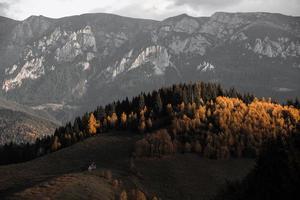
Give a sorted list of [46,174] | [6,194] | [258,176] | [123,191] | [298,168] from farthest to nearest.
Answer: [46,174], [123,191], [6,194], [258,176], [298,168]

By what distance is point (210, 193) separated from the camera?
529 ft

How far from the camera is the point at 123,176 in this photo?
164000 millimetres

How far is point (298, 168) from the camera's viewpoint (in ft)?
288

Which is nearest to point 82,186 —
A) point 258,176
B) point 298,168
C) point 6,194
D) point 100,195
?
point 100,195

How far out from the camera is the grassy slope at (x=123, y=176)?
136 meters

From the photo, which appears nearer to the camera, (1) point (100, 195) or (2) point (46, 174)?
(1) point (100, 195)

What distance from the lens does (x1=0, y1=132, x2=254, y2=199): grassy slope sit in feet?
448

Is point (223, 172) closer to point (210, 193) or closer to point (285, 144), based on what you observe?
point (210, 193)

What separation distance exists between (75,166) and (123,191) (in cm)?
5032

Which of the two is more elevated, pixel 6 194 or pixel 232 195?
pixel 232 195

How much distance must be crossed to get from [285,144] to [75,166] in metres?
108

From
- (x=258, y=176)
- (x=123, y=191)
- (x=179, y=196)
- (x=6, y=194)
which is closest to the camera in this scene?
(x=258, y=176)

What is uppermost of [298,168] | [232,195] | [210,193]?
[298,168]

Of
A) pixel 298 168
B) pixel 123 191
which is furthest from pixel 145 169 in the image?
pixel 298 168
